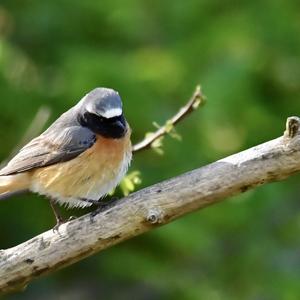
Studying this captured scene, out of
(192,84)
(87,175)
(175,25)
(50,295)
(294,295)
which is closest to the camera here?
(87,175)

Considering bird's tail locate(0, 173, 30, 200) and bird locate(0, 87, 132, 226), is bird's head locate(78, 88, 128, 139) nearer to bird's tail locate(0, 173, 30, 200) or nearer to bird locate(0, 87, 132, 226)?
bird locate(0, 87, 132, 226)

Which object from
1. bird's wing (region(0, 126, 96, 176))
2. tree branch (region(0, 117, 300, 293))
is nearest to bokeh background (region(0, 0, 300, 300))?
bird's wing (region(0, 126, 96, 176))

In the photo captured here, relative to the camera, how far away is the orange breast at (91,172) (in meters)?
6.03

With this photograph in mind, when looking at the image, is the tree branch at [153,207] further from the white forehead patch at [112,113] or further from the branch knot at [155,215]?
the white forehead patch at [112,113]

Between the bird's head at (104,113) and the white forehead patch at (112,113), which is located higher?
the bird's head at (104,113)

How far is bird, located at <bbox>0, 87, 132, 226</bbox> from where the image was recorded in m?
6.03

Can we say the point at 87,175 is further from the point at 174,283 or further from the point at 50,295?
the point at 50,295

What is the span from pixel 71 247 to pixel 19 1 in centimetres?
421

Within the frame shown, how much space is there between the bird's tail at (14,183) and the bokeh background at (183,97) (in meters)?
1.81

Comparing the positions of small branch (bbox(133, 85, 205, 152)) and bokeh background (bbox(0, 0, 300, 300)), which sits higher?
bokeh background (bbox(0, 0, 300, 300))

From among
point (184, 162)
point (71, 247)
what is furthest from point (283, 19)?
point (71, 247)

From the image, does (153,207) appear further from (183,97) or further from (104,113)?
(183,97)

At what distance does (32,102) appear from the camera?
26.7 feet

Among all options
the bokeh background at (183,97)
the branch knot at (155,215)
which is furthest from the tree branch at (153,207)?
the bokeh background at (183,97)
